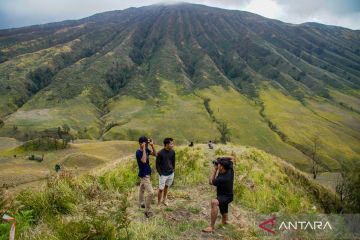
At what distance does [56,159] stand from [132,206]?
93.0 m

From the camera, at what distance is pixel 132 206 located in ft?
45.5

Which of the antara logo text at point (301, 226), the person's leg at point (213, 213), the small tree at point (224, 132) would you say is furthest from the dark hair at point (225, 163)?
the small tree at point (224, 132)

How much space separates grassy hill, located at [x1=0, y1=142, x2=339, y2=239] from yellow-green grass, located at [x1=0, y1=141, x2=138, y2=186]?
2092 inches

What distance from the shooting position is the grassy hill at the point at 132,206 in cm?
926

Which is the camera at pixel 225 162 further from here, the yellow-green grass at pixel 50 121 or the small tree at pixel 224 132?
the yellow-green grass at pixel 50 121

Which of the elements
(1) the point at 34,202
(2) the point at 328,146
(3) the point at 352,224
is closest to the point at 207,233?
(3) the point at 352,224

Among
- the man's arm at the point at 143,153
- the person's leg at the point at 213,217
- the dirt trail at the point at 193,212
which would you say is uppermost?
the man's arm at the point at 143,153

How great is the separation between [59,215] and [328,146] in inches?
6883

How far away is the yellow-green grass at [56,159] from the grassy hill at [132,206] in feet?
174

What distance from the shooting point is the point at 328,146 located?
170000 millimetres

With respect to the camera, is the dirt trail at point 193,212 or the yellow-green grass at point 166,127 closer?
the dirt trail at point 193,212

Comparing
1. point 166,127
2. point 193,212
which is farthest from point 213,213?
point 166,127

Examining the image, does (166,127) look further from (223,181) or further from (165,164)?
(223,181)

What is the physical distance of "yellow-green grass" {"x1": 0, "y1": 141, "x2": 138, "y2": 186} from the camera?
7650 centimetres
